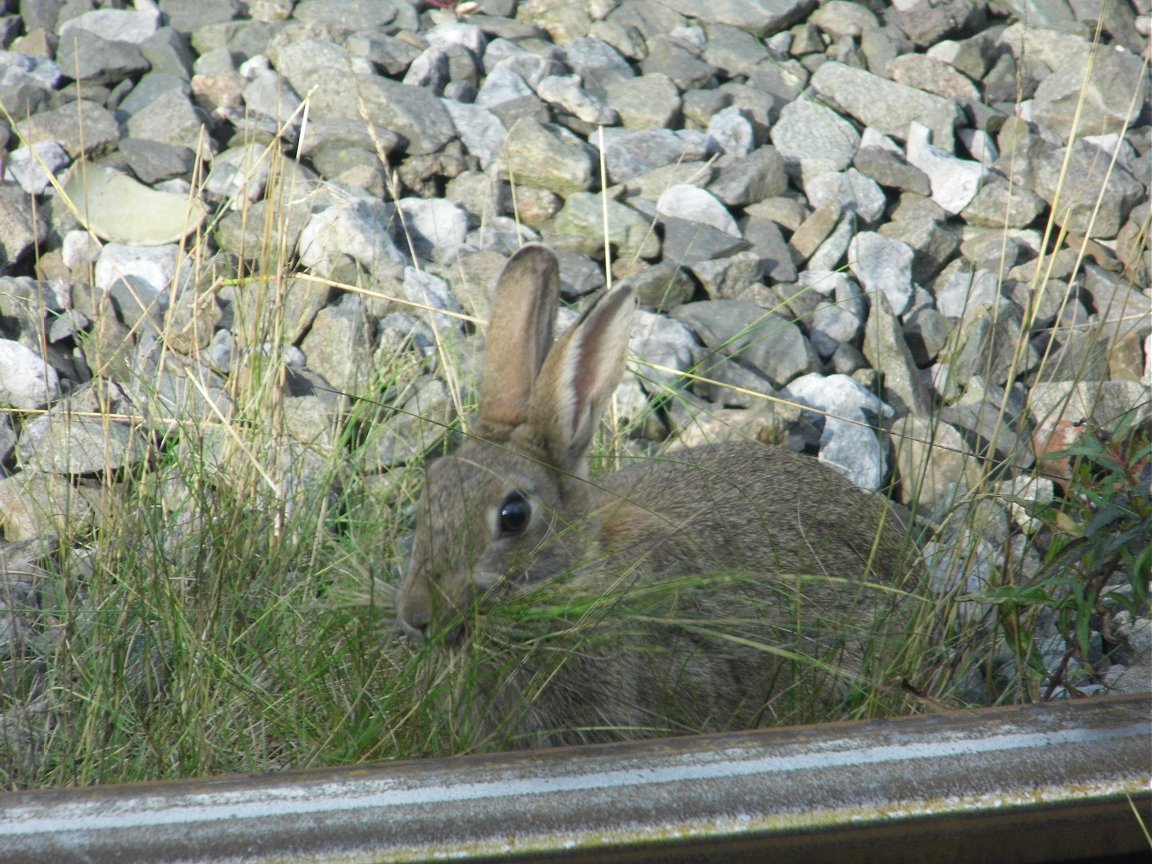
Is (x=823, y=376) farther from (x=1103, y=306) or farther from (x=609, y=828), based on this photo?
(x=609, y=828)

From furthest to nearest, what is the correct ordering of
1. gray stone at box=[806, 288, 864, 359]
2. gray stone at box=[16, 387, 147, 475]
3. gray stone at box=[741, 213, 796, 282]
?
gray stone at box=[741, 213, 796, 282]
gray stone at box=[806, 288, 864, 359]
gray stone at box=[16, 387, 147, 475]

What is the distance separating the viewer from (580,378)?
3143mm

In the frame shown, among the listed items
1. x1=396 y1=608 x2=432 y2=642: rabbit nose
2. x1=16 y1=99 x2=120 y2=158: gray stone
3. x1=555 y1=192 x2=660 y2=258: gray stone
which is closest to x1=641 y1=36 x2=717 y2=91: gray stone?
x1=555 y1=192 x2=660 y2=258: gray stone

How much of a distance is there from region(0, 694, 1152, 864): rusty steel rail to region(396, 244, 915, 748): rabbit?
0.53m

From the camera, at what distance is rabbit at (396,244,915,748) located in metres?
2.71

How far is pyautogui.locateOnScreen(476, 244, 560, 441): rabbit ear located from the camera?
3205mm

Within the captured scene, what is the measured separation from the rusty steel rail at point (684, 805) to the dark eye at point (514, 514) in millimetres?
1004

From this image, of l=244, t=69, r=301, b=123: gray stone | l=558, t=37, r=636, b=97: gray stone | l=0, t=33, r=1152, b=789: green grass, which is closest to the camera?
l=0, t=33, r=1152, b=789: green grass

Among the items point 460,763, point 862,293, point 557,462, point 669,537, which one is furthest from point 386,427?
point 460,763

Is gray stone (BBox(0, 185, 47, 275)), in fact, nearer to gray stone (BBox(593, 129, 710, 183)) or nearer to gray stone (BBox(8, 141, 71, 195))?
gray stone (BBox(8, 141, 71, 195))

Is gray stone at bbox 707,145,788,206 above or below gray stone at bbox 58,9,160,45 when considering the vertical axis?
below

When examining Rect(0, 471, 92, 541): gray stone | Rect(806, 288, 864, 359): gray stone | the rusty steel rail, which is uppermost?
the rusty steel rail

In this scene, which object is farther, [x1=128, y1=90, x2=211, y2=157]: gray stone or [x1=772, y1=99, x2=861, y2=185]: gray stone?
[x1=772, y1=99, x2=861, y2=185]: gray stone

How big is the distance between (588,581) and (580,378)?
518 millimetres
